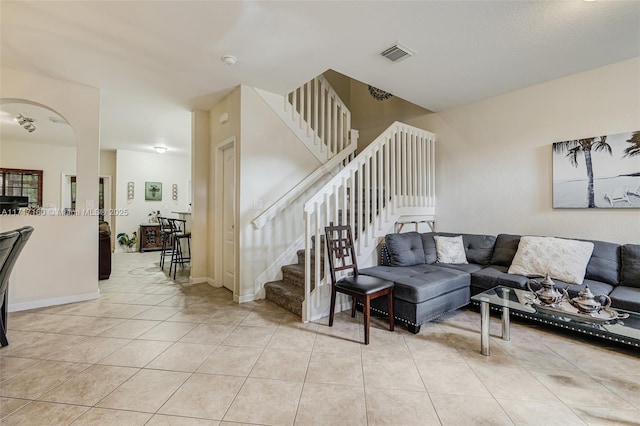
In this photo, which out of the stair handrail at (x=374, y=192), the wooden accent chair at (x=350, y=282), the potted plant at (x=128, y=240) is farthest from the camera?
the potted plant at (x=128, y=240)

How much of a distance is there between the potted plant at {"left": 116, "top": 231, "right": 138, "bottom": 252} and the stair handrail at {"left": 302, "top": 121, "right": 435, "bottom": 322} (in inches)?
244

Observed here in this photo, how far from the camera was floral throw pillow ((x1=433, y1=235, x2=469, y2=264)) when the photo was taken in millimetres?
3662

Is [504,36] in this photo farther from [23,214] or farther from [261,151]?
[23,214]

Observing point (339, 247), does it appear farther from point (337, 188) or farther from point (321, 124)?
point (321, 124)

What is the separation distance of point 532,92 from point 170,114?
17.8 ft

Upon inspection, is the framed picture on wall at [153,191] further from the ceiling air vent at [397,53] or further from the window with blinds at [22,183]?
the ceiling air vent at [397,53]

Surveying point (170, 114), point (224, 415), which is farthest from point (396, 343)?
point (170, 114)

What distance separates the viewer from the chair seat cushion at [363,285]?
255 cm

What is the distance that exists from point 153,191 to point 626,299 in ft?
31.0

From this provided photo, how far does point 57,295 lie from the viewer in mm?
3463

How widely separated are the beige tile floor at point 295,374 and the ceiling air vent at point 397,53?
2.78 metres

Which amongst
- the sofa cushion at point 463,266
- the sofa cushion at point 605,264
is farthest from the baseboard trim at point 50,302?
the sofa cushion at point 605,264

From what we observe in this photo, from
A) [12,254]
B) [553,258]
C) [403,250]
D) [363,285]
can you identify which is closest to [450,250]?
[403,250]

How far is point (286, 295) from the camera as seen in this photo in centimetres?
329
